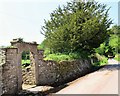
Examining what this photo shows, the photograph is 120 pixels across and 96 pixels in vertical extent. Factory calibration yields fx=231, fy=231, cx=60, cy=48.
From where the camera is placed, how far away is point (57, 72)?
17797mm

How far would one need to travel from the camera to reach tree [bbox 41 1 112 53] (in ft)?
77.4

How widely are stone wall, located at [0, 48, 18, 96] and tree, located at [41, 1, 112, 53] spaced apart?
436 inches

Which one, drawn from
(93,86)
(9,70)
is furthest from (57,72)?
(9,70)

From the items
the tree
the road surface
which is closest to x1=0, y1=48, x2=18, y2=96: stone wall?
the road surface

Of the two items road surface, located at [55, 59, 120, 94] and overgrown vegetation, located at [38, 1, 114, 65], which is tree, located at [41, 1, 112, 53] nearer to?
overgrown vegetation, located at [38, 1, 114, 65]

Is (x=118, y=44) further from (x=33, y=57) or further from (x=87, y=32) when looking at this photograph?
(x=33, y=57)

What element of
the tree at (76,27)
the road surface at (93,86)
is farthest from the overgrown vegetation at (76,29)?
the road surface at (93,86)

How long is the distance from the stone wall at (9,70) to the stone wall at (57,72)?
125 inches

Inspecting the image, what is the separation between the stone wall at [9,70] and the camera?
39.8 ft

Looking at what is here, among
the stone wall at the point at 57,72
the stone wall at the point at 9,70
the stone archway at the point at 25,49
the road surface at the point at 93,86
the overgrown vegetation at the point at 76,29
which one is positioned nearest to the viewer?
the stone wall at the point at 9,70

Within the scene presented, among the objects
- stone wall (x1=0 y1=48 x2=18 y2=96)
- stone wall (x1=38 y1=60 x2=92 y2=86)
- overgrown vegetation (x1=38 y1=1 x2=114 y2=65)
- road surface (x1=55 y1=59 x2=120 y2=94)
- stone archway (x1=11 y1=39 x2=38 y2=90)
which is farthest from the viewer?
overgrown vegetation (x1=38 y1=1 x2=114 y2=65)

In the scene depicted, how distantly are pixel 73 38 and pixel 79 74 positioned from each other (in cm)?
370

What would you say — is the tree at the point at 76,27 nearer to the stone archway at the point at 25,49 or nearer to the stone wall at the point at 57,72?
the stone wall at the point at 57,72

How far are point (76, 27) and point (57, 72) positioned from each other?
24.1ft
